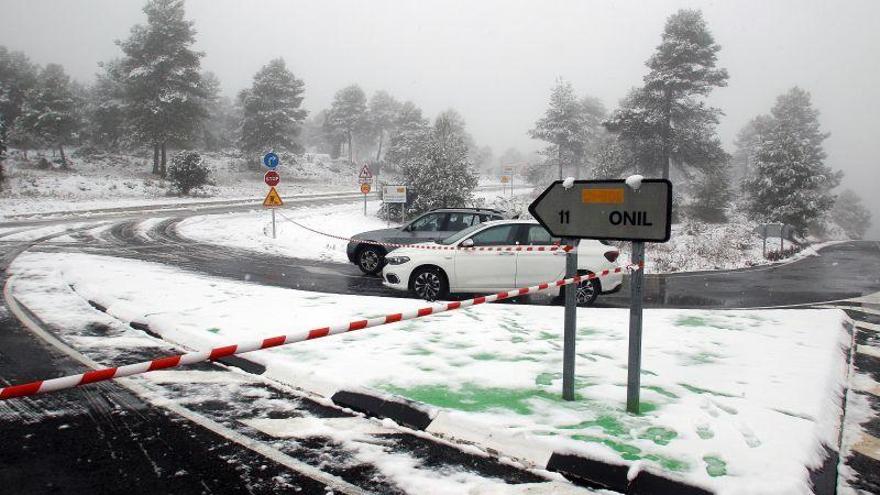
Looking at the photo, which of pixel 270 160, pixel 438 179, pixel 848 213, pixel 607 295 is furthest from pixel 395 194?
pixel 848 213

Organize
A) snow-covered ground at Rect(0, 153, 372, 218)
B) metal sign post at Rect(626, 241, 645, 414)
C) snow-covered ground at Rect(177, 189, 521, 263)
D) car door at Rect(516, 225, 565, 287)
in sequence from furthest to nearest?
snow-covered ground at Rect(0, 153, 372, 218)
snow-covered ground at Rect(177, 189, 521, 263)
car door at Rect(516, 225, 565, 287)
metal sign post at Rect(626, 241, 645, 414)

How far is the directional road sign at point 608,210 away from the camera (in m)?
4.22

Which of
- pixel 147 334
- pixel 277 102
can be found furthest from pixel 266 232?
pixel 277 102

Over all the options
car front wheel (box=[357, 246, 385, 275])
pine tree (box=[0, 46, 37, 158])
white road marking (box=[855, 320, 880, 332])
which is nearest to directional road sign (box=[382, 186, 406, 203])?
car front wheel (box=[357, 246, 385, 275])

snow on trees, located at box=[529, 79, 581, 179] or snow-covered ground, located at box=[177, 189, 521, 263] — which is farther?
snow on trees, located at box=[529, 79, 581, 179]

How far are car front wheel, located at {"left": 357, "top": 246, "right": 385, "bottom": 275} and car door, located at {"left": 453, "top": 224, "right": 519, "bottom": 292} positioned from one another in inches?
159

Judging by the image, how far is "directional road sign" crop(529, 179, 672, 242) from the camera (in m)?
4.22

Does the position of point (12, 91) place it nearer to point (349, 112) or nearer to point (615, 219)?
point (349, 112)

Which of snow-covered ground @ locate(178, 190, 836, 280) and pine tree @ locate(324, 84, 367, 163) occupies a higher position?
pine tree @ locate(324, 84, 367, 163)

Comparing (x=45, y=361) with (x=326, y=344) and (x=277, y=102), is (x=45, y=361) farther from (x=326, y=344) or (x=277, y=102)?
(x=277, y=102)

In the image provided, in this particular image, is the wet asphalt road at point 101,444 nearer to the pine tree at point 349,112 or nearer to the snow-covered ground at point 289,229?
the snow-covered ground at point 289,229

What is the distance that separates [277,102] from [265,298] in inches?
1972

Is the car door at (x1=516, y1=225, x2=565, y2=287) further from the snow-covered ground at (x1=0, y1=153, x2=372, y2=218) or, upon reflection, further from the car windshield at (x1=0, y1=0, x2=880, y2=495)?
the snow-covered ground at (x1=0, y1=153, x2=372, y2=218)

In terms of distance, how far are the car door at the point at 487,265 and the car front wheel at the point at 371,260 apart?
13.3 feet
